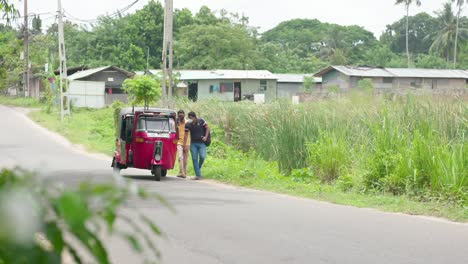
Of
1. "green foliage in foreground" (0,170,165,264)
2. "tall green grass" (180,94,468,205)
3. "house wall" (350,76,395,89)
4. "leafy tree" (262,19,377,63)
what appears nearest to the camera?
"green foliage in foreground" (0,170,165,264)

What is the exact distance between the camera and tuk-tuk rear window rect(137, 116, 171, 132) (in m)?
18.8

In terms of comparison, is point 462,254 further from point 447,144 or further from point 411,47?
point 411,47

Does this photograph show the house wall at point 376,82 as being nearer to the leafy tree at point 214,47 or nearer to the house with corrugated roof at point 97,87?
the leafy tree at point 214,47

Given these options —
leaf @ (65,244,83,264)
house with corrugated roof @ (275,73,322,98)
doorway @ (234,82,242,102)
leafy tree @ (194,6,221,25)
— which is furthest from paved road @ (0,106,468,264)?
leafy tree @ (194,6,221,25)

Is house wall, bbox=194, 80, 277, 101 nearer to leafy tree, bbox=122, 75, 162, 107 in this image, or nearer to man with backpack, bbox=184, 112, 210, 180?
leafy tree, bbox=122, 75, 162, 107

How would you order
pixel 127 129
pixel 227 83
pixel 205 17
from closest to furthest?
pixel 127 129 < pixel 227 83 < pixel 205 17

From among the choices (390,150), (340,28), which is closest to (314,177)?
(390,150)

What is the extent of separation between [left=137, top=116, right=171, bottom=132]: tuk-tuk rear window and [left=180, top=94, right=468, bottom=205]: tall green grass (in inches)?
120

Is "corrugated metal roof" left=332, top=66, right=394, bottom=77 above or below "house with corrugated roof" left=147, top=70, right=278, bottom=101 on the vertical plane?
above

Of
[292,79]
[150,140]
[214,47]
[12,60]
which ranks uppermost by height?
[214,47]

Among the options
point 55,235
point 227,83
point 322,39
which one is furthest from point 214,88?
point 55,235

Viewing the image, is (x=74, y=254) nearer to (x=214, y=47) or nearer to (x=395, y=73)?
(x=395, y=73)

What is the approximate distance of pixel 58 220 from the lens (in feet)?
4.46

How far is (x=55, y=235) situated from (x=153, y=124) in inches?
695
